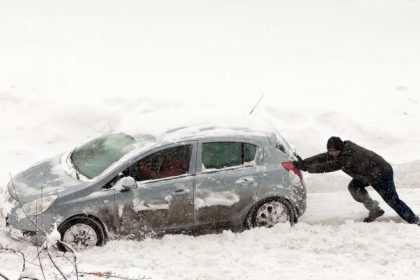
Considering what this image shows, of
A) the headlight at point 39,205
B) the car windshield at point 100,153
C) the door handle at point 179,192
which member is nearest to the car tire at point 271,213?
the door handle at point 179,192

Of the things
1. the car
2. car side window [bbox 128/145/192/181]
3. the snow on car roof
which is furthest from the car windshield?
car side window [bbox 128/145/192/181]

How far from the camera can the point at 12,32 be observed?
17.2 metres

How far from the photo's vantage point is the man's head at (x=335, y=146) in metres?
7.67

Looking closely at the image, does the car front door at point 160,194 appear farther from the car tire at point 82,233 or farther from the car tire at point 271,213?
the car tire at point 271,213

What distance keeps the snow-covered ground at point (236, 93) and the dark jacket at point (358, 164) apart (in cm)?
68

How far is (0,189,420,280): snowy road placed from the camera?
6.23m

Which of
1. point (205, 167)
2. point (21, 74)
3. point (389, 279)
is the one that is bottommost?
point (389, 279)

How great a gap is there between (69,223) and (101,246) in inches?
19.6

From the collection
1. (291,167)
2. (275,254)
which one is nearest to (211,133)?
(291,167)

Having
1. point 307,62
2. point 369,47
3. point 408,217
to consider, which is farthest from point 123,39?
point 408,217

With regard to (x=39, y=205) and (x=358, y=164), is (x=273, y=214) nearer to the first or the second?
(x=358, y=164)

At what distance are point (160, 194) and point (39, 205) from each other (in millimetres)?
1489

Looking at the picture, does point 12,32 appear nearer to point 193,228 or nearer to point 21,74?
point 21,74

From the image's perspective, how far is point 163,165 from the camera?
23.9ft
